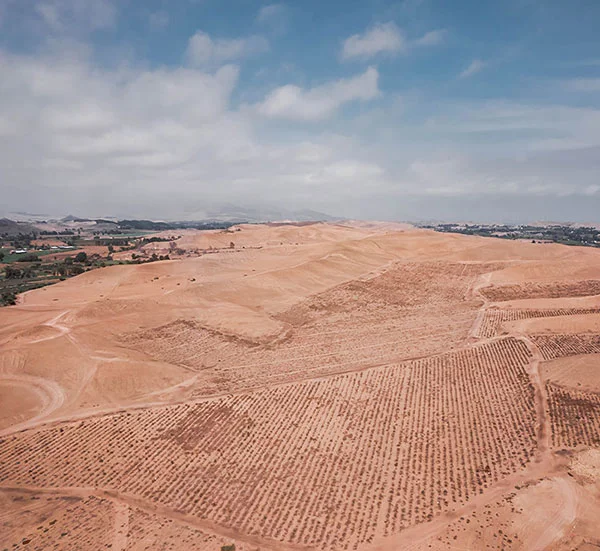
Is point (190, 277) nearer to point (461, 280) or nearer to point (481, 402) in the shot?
point (461, 280)

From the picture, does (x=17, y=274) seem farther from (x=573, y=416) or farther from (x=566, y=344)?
(x=573, y=416)

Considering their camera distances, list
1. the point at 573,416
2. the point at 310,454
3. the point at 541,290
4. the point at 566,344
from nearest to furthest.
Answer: the point at 310,454, the point at 573,416, the point at 566,344, the point at 541,290

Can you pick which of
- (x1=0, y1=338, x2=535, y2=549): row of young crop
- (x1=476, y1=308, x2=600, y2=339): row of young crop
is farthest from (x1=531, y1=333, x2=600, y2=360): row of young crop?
(x1=0, y1=338, x2=535, y2=549): row of young crop

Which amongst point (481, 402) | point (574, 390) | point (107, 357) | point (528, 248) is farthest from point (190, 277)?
point (528, 248)

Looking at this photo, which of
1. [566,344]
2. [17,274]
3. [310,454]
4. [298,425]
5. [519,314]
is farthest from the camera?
[17,274]

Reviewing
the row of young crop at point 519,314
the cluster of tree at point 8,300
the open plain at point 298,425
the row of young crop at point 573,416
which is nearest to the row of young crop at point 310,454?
the open plain at point 298,425

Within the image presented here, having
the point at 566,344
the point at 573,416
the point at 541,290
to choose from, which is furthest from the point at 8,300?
the point at 541,290
